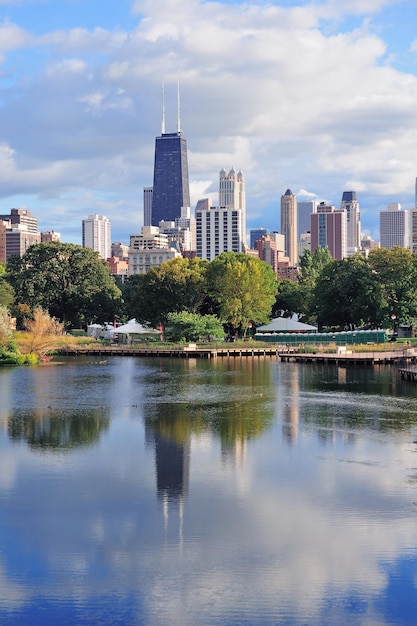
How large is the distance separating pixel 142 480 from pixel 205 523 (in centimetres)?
463

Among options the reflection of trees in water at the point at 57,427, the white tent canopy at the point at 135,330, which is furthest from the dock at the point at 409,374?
the white tent canopy at the point at 135,330

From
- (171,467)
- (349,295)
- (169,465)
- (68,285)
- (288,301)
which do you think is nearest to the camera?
(171,467)

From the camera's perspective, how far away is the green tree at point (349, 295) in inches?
2916

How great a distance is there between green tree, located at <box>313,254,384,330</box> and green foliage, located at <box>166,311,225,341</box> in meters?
10.9

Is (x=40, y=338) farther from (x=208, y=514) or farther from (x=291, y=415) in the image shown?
(x=208, y=514)

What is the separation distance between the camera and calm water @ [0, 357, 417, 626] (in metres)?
15.2

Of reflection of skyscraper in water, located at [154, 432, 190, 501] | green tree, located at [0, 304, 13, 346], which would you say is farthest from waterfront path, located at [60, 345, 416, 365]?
reflection of skyscraper in water, located at [154, 432, 190, 501]

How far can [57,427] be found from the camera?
32906mm

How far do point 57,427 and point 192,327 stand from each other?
146 ft

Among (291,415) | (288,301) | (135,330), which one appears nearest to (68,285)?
(135,330)

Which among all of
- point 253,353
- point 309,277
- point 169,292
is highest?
point 309,277

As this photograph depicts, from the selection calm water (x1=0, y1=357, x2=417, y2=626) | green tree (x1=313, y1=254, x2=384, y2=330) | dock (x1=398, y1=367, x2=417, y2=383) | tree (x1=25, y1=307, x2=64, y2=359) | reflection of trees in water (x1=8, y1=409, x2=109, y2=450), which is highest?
green tree (x1=313, y1=254, x2=384, y2=330)

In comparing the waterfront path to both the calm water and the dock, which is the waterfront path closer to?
the dock

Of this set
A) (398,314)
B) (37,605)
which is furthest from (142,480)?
(398,314)
